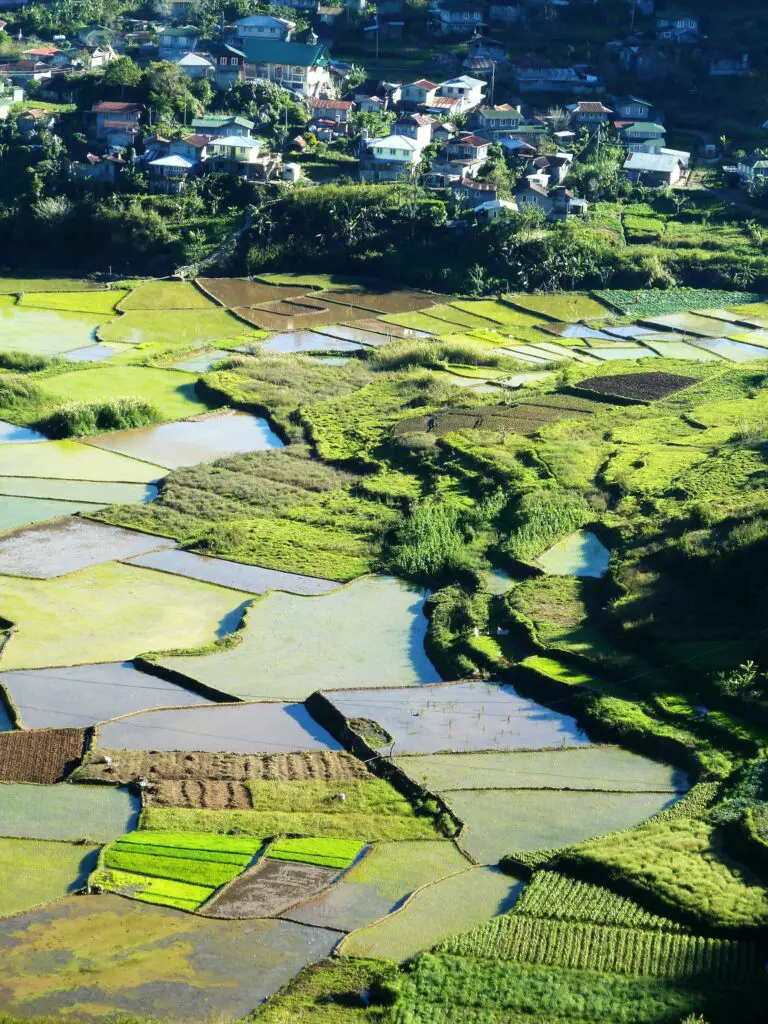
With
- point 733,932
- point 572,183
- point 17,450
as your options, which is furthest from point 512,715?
point 572,183

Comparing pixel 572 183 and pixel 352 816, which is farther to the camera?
pixel 572 183

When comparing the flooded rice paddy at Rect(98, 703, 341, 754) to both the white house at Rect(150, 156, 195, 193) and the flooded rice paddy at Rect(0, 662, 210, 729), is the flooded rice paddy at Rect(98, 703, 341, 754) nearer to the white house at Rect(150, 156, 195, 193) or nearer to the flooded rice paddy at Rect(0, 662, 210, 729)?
the flooded rice paddy at Rect(0, 662, 210, 729)

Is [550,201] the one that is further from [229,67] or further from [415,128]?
[229,67]

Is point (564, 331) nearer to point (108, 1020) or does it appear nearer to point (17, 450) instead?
point (17, 450)

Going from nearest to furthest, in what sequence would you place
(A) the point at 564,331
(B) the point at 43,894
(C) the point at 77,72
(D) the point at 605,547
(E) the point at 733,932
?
(E) the point at 733,932
(B) the point at 43,894
(D) the point at 605,547
(A) the point at 564,331
(C) the point at 77,72

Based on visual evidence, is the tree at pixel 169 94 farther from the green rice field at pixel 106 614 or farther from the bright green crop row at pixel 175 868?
the bright green crop row at pixel 175 868

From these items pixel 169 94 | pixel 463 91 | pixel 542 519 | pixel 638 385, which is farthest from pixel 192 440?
pixel 463 91

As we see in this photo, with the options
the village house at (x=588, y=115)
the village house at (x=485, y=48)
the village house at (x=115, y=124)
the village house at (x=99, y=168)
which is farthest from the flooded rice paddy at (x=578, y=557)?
the village house at (x=485, y=48)
